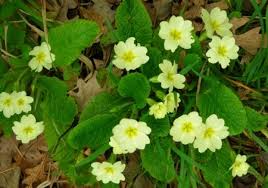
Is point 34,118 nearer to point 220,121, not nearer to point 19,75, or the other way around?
point 19,75

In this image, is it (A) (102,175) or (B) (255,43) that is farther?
(B) (255,43)

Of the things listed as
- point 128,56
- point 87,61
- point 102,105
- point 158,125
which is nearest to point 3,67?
point 87,61

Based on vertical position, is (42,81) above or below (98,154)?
above

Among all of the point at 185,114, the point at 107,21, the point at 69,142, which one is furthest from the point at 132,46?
the point at 69,142

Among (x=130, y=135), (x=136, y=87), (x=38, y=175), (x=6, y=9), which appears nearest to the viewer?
(x=130, y=135)

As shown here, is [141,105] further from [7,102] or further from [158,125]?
[7,102]

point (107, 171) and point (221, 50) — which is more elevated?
point (221, 50)
